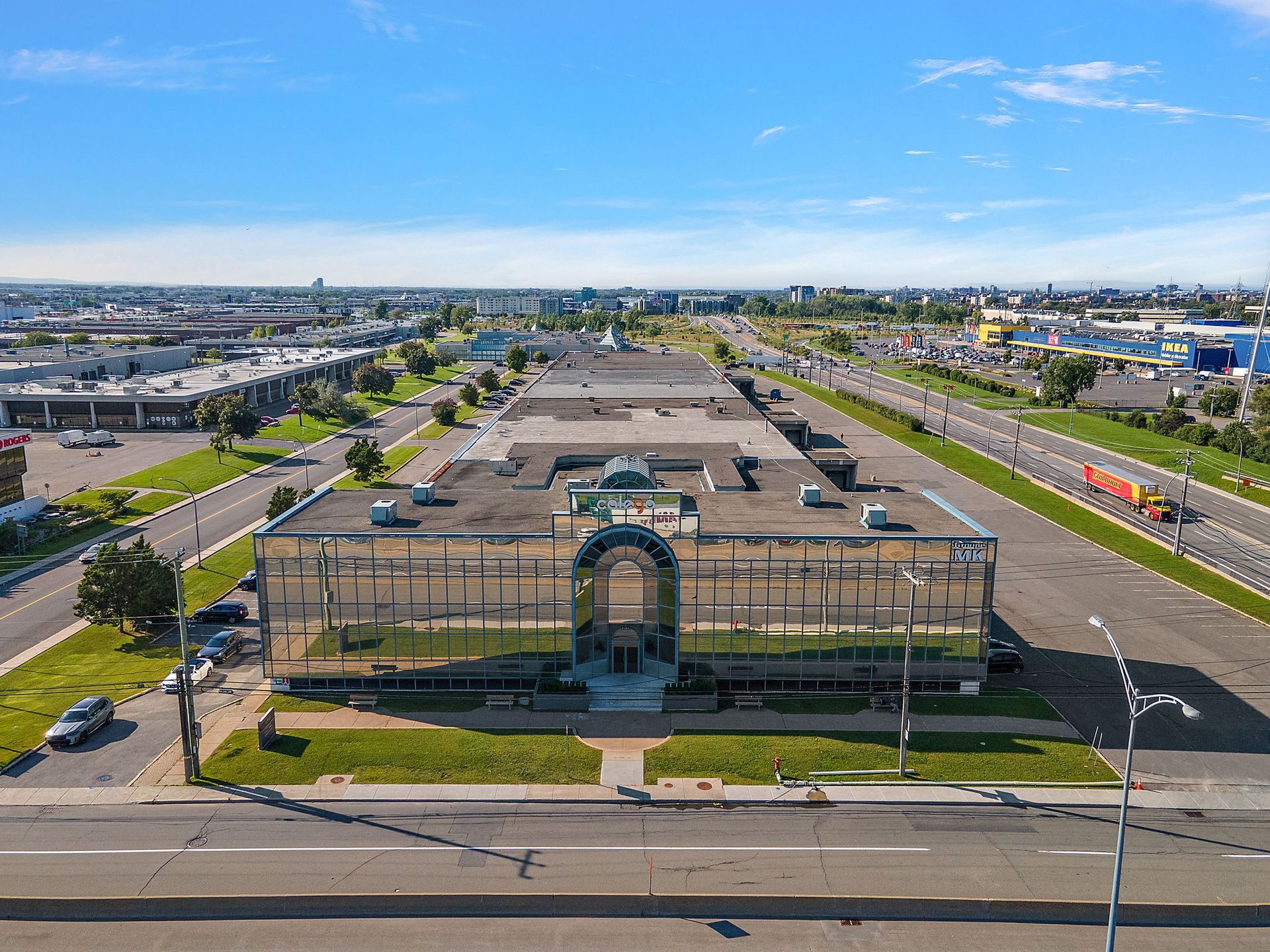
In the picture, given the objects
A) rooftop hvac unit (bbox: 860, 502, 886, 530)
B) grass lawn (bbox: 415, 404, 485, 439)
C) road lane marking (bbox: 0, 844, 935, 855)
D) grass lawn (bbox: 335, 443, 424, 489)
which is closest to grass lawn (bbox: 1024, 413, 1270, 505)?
rooftop hvac unit (bbox: 860, 502, 886, 530)

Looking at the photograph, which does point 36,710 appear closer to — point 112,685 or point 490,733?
point 112,685

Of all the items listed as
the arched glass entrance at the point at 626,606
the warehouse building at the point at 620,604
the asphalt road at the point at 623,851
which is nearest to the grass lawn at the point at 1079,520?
the warehouse building at the point at 620,604

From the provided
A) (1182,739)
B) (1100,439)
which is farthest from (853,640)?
(1100,439)

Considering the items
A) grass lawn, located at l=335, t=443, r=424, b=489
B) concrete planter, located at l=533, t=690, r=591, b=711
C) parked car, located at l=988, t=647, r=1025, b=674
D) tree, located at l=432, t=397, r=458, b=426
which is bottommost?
concrete planter, located at l=533, t=690, r=591, b=711

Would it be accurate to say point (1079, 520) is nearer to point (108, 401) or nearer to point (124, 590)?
point (124, 590)

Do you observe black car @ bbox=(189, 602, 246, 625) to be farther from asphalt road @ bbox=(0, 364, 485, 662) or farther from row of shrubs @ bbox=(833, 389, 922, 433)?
row of shrubs @ bbox=(833, 389, 922, 433)
